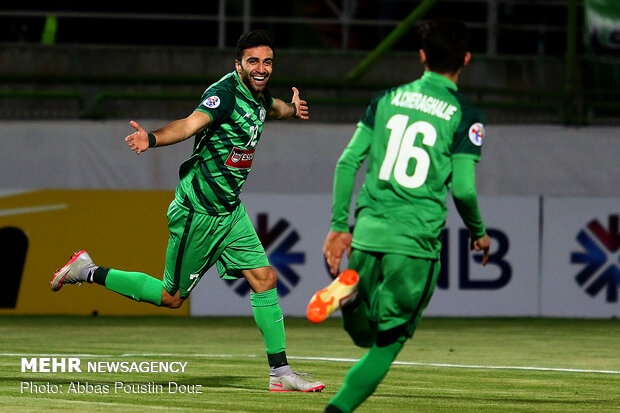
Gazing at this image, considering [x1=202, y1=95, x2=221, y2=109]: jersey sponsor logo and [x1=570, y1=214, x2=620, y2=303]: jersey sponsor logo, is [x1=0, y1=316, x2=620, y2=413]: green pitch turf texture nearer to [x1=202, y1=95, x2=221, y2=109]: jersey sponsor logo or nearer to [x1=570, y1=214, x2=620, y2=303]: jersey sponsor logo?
[x1=570, y1=214, x2=620, y2=303]: jersey sponsor logo

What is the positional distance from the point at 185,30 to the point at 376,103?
47.7ft

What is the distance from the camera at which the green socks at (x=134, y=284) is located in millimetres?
8312

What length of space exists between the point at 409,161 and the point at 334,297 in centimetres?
74

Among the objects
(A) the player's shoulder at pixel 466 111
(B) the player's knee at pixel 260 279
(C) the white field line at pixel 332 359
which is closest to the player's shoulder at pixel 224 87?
(B) the player's knee at pixel 260 279

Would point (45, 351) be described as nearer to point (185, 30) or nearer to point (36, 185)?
point (36, 185)

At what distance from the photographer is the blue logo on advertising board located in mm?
15602

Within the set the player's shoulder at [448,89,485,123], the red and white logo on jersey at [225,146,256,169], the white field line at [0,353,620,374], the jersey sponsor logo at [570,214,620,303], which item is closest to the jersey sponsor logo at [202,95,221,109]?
the red and white logo on jersey at [225,146,256,169]

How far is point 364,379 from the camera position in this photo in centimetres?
597

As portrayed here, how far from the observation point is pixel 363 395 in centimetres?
597

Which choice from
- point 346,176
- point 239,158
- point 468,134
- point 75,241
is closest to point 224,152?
point 239,158

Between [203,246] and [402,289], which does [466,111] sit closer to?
[402,289]

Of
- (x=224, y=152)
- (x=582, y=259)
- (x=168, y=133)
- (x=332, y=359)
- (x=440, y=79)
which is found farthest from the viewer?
(x=582, y=259)

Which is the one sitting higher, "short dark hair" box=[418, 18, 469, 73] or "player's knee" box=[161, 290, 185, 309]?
"short dark hair" box=[418, 18, 469, 73]

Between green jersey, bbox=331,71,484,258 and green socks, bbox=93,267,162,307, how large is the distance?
2.60m
